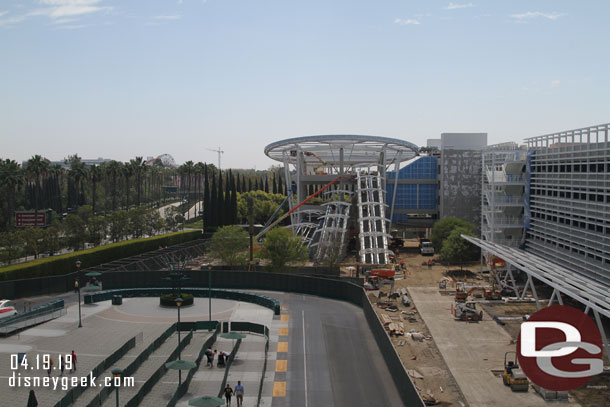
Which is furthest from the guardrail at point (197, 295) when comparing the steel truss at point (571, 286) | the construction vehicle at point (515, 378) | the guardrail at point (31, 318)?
the construction vehicle at point (515, 378)

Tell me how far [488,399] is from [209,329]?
19.8 meters

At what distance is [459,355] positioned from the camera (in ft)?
107

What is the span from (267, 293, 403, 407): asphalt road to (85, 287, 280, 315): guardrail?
6.38 feet

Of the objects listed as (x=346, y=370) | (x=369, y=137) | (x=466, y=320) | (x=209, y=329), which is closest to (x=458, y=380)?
(x=346, y=370)

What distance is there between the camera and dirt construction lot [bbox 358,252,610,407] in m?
26.2

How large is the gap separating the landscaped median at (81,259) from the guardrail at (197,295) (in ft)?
24.5

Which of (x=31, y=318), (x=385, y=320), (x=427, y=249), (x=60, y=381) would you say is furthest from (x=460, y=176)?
(x=60, y=381)

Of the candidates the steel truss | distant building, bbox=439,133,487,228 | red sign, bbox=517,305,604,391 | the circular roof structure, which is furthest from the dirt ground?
distant building, bbox=439,133,487,228

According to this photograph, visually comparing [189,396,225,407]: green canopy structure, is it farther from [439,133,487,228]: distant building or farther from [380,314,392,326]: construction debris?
[439,133,487,228]: distant building

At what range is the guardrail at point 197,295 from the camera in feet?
152

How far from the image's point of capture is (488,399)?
26.0 metres

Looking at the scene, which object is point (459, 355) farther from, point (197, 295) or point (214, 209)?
point (214, 209)

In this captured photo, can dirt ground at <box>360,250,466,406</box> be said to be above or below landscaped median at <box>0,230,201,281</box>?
below

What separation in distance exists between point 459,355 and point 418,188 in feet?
219
